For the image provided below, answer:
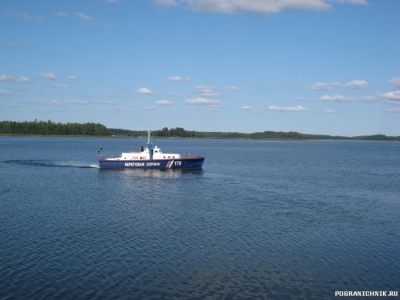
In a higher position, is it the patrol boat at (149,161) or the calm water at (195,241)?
the patrol boat at (149,161)

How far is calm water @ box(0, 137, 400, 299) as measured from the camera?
2141 cm

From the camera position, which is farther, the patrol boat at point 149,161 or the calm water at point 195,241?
the patrol boat at point 149,161

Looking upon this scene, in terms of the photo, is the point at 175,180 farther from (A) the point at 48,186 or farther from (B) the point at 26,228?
(B) the point at 26,228

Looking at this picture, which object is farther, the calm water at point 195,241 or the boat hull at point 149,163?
the boat hull at point 149,163

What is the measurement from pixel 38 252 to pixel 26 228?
6.49 m

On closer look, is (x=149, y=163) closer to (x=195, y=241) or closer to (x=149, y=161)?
(x=149, y=161)

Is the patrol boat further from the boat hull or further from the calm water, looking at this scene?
the calm water

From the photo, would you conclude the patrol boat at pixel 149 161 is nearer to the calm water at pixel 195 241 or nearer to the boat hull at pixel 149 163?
the boat hull at pixel 149 163

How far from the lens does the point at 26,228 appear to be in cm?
3159

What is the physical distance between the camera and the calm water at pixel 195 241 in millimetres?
21406

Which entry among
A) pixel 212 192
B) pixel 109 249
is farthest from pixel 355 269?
pixel 212 192

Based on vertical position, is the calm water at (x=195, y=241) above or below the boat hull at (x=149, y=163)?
below

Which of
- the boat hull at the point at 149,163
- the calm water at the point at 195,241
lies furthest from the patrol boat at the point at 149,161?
the calm water at the point at 195,241

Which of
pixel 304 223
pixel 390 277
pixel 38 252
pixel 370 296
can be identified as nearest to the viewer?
pixel 370 296
